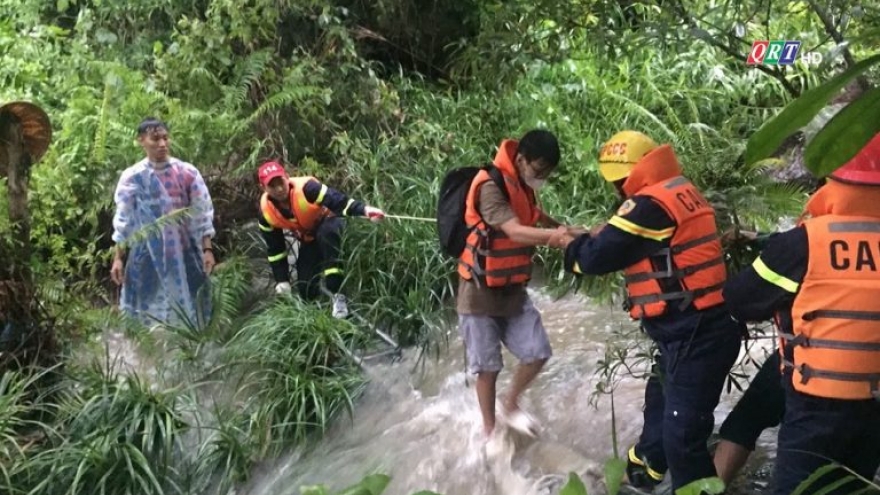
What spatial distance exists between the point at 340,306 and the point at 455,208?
214cm

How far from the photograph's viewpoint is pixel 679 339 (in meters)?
3.23

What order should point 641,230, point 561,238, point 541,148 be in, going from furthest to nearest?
point 541,148 → point 561,238 → point 641,230

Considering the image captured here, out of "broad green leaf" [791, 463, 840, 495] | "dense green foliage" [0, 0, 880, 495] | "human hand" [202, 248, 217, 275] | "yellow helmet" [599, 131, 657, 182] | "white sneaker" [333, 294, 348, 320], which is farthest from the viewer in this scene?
"human hand" [202, 248, 217, 275]

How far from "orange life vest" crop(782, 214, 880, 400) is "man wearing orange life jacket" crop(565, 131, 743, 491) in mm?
568

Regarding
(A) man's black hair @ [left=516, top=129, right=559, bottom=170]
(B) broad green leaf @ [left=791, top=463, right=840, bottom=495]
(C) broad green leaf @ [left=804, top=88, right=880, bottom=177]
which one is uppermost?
(A) man's black hair @ [left=516, top=129, right=559, bottom=170]

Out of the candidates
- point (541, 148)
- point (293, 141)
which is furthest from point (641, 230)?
point (293, 141)

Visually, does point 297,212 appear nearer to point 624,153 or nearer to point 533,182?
point 533,182

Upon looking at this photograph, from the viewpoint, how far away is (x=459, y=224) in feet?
13.9

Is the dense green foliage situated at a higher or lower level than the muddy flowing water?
higher

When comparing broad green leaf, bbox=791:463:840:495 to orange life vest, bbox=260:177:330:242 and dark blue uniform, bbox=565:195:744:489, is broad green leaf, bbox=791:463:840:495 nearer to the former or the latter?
dark blue uniform, bbox=565:195:744:489

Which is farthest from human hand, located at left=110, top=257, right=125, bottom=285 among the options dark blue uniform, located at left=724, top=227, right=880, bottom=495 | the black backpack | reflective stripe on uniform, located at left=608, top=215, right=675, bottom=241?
dark blue uniform, located at left=724, top=227, right=880, bottom=495

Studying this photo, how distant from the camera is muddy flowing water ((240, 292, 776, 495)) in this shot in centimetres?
424

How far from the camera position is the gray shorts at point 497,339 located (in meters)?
4.27

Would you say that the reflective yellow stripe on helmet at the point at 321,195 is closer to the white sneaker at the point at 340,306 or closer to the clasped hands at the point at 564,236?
the white sneaker at the point at 340,306
